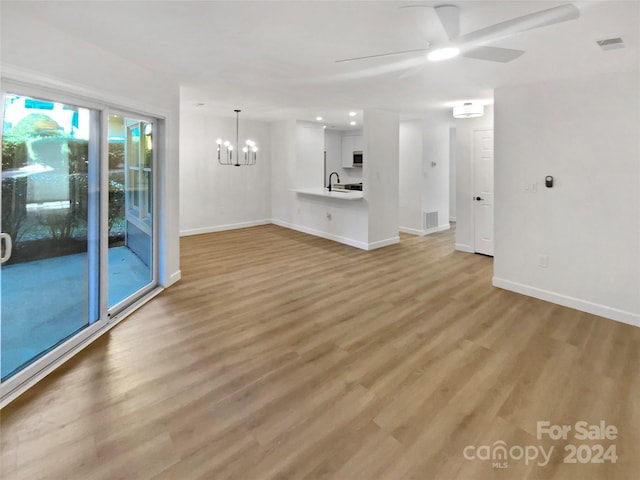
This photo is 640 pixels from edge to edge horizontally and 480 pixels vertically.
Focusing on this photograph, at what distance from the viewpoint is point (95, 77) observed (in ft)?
9.40

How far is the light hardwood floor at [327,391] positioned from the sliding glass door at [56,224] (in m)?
0.35

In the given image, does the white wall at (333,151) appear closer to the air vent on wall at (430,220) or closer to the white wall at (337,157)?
the white wall at (337,157)

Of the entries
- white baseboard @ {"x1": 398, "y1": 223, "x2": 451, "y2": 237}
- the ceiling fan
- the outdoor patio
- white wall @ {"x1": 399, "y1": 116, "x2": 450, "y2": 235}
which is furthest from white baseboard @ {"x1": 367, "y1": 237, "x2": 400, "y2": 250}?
the outdoor patio

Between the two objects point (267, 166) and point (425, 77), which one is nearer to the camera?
point (425, 77)

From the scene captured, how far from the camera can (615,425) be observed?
6.53ft

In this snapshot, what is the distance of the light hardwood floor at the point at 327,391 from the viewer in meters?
1.72

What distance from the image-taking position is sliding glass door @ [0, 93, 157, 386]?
7.70 ft

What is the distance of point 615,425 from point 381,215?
15.4ft

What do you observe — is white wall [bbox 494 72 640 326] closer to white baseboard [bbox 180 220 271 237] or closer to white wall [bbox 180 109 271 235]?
white wall [bbox 180 109 271 235]

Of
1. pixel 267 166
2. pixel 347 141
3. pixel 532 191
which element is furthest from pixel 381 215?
pixel 347 141

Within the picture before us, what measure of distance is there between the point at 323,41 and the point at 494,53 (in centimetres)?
128

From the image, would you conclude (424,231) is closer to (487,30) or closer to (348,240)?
(348,240)

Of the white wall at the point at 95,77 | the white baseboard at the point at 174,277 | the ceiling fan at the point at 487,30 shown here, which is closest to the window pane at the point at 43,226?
the white wall at the point at 95,77

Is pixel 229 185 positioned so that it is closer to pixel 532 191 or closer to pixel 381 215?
pixel 381 215
